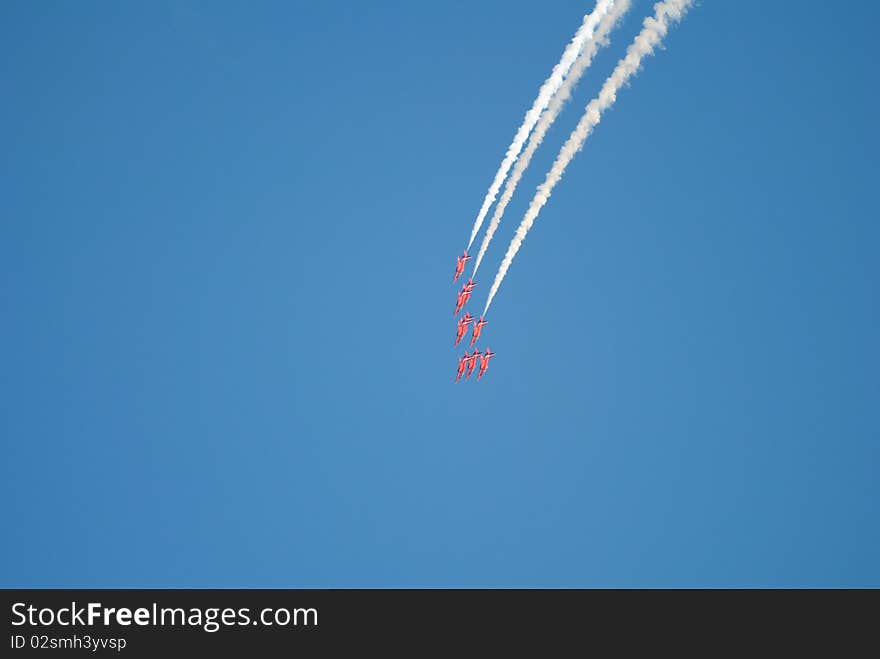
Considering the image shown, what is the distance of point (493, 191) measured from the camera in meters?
28.3
